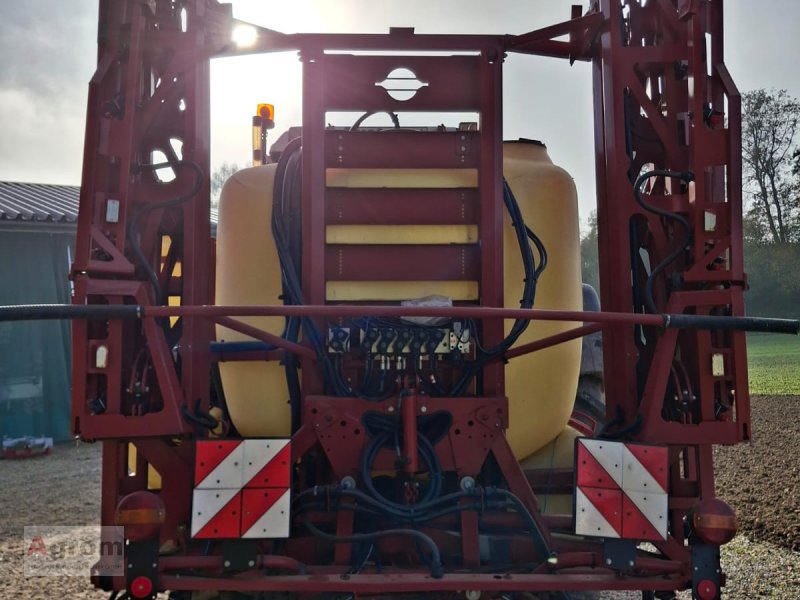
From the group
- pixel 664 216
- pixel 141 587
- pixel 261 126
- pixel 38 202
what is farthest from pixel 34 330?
pixel 664 216

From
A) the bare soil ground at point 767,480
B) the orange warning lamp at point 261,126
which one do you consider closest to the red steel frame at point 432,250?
the orange warning lamp at point 261,126

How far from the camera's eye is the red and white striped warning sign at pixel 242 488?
2707 millimetres

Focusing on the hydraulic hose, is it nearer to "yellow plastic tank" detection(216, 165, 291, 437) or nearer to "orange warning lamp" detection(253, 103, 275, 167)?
"yellow plastic tank" detection(216, 165, 291, 437)

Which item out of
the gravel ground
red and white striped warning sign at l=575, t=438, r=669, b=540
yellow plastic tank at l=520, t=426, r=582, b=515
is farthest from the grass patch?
red and white striped warning sign at l=575, t=438, r=669, b=540

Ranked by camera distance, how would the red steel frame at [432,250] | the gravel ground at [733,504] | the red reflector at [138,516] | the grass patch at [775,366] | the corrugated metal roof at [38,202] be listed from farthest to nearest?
the grass patch at [775,366] < the corrugated metal roof at [38,202] < the gravel ground at [733,504] < the red steel frame at [432,250] < the red reflector at [138,516]

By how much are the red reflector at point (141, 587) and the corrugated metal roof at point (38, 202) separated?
7.78 m

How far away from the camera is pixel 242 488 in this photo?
275 centimetres

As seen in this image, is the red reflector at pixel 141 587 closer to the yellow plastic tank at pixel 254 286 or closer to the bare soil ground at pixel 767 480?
the yellow plastic tank at pixel 254 286

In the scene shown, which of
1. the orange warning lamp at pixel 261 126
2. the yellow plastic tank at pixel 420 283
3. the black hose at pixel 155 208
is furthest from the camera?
the orange warning lamp at pixel 261 126

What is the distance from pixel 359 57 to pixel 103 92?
111 cm

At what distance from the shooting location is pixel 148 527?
259 centimetres

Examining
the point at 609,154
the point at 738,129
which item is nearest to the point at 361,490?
the point at 609,154

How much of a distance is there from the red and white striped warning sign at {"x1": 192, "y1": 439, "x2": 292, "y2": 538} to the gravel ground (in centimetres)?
192

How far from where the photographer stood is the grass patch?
13406mm
